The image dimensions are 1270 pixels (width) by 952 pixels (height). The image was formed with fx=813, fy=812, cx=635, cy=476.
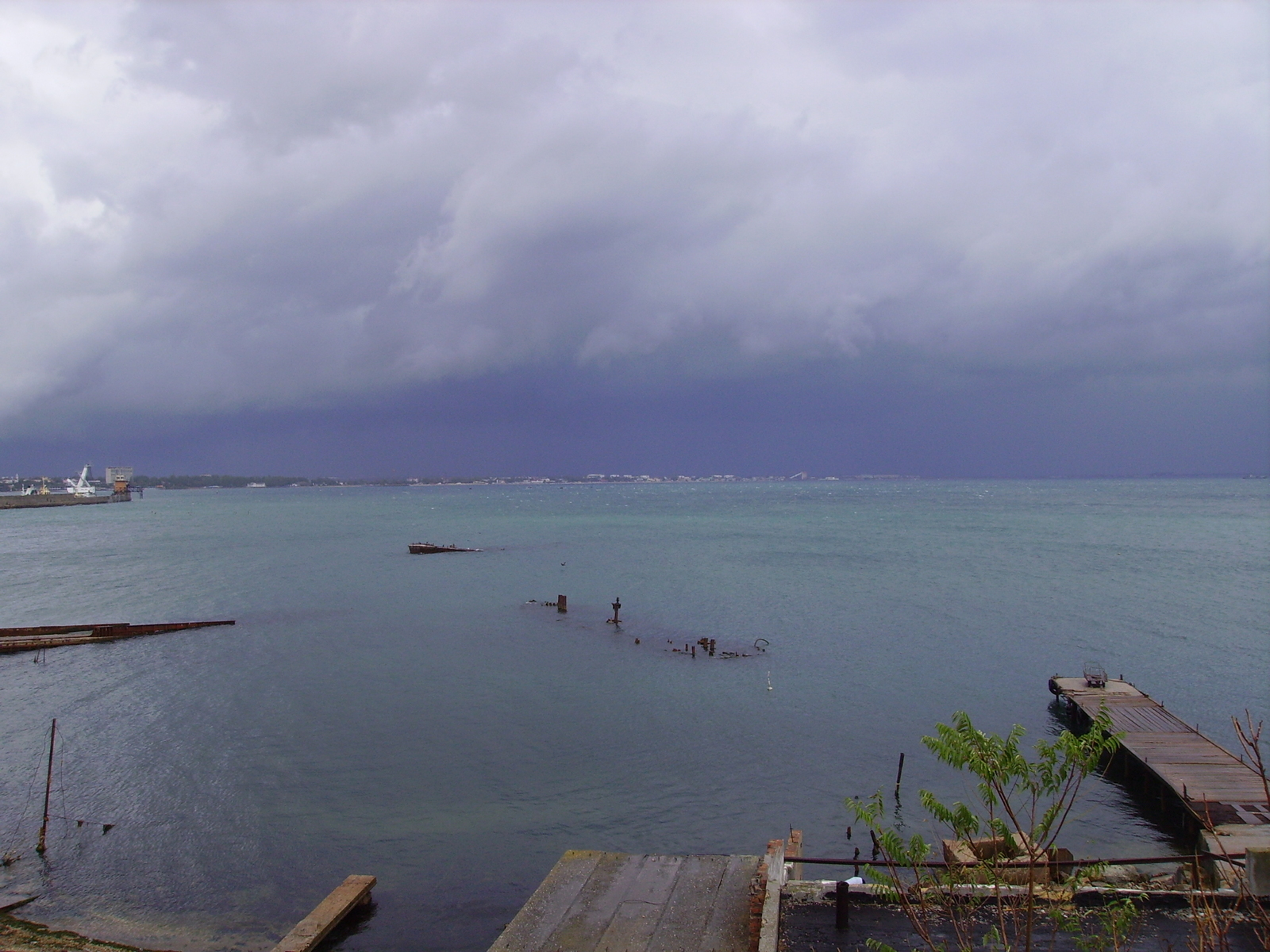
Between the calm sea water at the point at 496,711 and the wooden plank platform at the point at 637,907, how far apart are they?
3061mm

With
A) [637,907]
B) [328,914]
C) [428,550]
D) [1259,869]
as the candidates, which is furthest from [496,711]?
[428,550]

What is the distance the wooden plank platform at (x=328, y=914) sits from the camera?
61.0ft

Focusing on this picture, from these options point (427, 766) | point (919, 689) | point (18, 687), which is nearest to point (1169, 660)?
point (919, 689)

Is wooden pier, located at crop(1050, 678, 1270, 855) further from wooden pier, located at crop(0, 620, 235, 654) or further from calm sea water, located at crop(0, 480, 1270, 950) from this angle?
wooden pier, located at crop(0, 620, 235, 654)

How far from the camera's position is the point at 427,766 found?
1177 inches

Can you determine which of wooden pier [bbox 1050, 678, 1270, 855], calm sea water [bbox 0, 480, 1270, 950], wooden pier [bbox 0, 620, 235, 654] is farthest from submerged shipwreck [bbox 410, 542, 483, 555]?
wooden pier [bbox 1050, 678, 1270, 855]

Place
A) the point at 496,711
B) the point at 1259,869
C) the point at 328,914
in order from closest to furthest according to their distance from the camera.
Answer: the point at 1259,869 < the point at 328,914 < the point at 496,711

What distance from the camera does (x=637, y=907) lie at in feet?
58.6

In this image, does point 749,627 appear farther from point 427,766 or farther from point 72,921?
point 72,921

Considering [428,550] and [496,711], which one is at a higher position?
[428,550]

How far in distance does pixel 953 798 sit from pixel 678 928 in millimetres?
14807

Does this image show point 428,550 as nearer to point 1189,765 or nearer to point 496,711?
point 496,711

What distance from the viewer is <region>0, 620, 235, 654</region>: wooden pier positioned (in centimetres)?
4975

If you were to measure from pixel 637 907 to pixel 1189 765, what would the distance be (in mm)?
21844
